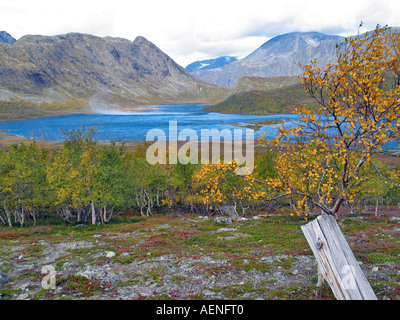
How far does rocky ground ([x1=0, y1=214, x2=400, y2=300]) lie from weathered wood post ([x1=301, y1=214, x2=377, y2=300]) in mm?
2313

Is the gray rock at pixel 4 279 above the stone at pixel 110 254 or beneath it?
above

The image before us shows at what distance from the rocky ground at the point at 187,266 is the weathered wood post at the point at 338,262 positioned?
231 centimetres

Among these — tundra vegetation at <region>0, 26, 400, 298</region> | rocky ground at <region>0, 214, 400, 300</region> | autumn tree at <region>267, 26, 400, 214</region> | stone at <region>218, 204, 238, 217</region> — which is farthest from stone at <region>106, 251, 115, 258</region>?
stone at <region>218, 204, 238, 217</region>

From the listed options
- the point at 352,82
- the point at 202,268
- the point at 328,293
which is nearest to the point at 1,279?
the point at 202,268

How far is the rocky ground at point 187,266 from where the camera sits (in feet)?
38.9

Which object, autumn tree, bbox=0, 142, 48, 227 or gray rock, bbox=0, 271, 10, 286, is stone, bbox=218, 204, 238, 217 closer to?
autumn tree, bbox=0, 142, 48, 227

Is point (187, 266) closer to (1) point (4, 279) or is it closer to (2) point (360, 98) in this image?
(1) point (4, 279)

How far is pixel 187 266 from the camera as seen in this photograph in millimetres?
15875

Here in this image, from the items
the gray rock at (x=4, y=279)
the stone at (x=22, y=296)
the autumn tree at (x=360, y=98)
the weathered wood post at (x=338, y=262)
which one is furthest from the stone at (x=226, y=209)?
the weathered wood post at (x=338, y=262)

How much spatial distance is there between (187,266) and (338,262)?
9.75 m

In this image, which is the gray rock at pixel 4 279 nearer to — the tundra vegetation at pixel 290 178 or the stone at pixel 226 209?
the tundra vegetation at pixel 290 178

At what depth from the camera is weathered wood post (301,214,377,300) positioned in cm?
792

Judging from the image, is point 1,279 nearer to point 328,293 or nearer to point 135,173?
point 328,293

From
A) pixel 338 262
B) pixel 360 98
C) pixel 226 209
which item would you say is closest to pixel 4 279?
pixel 338 262
